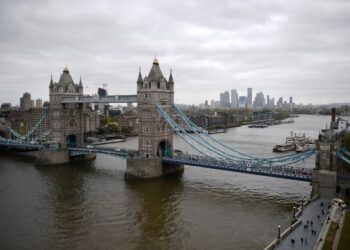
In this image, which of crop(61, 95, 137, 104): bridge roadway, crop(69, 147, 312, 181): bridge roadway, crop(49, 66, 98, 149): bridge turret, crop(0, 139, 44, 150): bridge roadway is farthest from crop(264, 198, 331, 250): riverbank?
crop(0, 139, 44, 150): bridge roadway

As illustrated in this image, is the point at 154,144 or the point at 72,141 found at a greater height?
the point at 154,144

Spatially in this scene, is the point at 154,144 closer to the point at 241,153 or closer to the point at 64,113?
the point at 241,153

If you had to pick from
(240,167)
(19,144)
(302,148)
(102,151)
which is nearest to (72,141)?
(19,144)

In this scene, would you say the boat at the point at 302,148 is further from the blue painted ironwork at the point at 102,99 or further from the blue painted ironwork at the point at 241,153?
the blue painted ironwork at the point at 102,99

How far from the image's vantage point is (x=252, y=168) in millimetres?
46094

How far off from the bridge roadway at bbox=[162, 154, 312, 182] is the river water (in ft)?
9.72

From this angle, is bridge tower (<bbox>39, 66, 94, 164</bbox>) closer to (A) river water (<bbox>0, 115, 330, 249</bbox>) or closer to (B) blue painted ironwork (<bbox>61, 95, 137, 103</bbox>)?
(B) blue painted ironwork (<bbox>61, 95, 137, 103</bbox>)

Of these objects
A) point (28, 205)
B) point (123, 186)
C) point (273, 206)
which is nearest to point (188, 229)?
point (273, 206)

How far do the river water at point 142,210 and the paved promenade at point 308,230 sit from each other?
10.6 ft

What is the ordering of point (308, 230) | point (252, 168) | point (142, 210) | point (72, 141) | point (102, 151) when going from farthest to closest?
point (72, 141), point (102, 151), point (252, 168), point (142, 210), point (308, 230)

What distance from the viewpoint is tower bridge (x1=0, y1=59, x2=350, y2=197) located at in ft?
145

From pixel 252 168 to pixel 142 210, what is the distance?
16.5 m

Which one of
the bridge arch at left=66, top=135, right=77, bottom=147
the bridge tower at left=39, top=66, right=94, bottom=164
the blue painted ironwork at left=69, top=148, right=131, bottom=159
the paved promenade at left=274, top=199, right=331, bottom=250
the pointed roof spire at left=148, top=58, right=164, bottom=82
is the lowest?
the paved promenade at left=274, top=199, right=331, bottom=250

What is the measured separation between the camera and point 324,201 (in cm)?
3628
